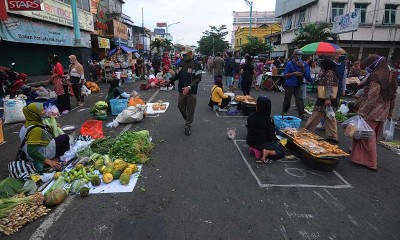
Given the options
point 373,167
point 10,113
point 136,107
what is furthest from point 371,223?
point 10,113

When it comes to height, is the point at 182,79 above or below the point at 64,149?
above

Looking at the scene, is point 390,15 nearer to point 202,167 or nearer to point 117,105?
point 117,105

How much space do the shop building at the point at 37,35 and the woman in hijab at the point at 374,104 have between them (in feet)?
44.8

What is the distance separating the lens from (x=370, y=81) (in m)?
4.85

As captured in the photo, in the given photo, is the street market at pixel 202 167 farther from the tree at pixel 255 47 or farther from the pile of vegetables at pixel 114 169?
the tree at pixel 255 47

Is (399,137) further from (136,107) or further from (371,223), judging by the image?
(136,107)

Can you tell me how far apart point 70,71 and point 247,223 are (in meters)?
8.75

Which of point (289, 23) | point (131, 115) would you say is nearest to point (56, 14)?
point (131, 115)

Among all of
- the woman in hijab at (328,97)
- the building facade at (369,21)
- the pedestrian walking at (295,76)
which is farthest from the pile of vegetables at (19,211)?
the building facade at (369,21)

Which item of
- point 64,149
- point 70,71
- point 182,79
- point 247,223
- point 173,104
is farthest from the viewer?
point 173,104

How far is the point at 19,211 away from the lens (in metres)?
3.12

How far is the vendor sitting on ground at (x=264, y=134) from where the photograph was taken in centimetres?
498

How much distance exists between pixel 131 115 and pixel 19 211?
179 inches

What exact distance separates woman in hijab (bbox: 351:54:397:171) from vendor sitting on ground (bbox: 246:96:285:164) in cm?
147
